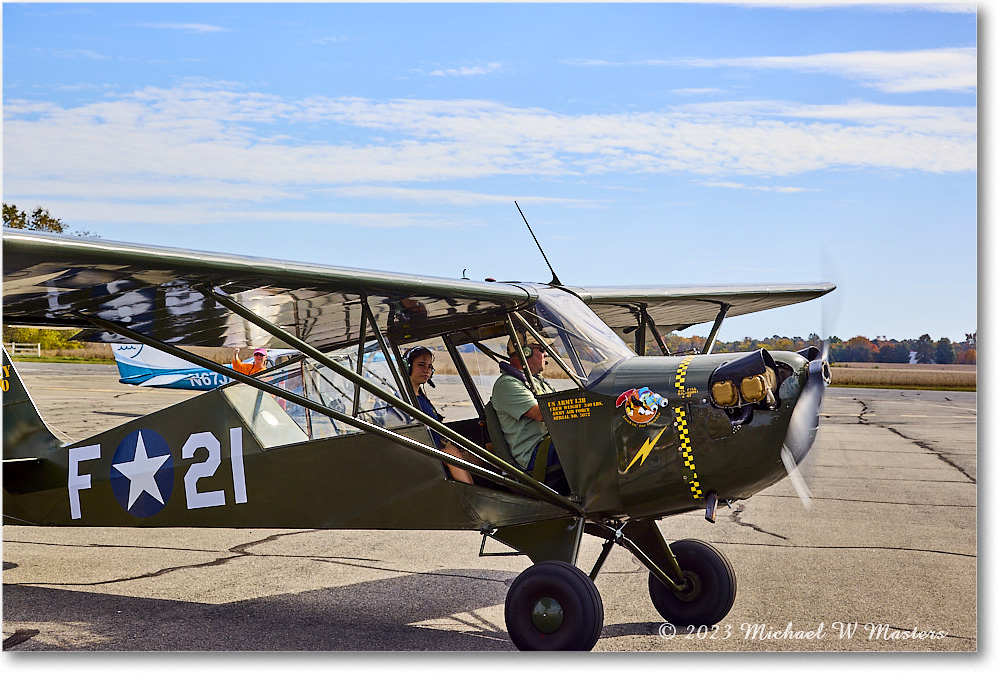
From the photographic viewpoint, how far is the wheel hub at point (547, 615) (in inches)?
192

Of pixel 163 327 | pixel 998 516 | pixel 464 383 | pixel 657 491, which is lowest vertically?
pixel 998 516

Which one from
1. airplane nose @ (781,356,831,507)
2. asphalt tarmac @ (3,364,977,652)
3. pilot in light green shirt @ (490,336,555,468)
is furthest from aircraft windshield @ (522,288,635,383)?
asphalt tarmac @ (3,364,977,652)

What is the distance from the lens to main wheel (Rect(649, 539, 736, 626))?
18.5 ft

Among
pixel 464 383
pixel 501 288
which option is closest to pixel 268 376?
pixel 464 383

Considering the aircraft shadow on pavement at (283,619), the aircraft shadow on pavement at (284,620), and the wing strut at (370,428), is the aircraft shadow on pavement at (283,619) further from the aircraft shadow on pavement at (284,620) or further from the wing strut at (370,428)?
the wing strut at (370,428)

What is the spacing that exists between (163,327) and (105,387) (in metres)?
24.8

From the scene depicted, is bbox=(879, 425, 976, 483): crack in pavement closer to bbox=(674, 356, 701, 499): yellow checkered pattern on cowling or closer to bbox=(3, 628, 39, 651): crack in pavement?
bbox=(674, 356, 701, 499): yellow checkered pattern on cowling

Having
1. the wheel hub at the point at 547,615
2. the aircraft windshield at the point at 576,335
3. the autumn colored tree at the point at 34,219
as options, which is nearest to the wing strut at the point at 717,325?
the aircraft windshield at the point at 576,335

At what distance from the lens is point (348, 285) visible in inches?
197

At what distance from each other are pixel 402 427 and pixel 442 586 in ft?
5.05

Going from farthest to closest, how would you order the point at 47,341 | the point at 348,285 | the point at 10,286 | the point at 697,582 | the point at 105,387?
1. the point at 47,341
2. the point at 105,387
3. the point at 697,582
4. the point at 348,285
5. the point at 10,286

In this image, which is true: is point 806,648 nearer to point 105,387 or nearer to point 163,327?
point 163,327

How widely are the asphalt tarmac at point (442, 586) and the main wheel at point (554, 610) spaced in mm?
443

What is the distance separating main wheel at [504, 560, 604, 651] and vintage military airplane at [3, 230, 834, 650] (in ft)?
0.04
